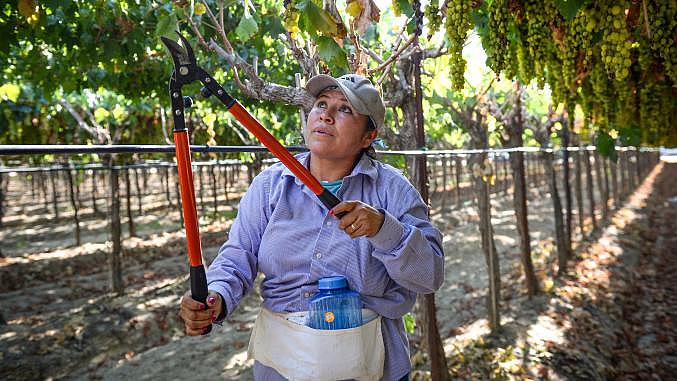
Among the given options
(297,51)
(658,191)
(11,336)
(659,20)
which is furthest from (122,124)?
(658,191)

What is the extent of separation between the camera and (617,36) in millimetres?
1340

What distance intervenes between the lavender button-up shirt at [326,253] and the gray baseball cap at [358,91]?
0.17m

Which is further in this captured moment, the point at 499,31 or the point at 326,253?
the point at 326,253

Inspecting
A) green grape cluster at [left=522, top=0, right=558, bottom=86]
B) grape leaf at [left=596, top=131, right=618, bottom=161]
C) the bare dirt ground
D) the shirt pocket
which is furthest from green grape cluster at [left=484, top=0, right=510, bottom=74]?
the bare dirt ground

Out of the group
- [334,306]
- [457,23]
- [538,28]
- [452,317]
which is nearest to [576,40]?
[538,28]

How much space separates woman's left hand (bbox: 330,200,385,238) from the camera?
1.41 metres

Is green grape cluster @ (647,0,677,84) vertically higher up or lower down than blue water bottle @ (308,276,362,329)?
higher up

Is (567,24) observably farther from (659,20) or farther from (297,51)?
(297,51)

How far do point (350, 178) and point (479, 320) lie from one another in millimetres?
4562

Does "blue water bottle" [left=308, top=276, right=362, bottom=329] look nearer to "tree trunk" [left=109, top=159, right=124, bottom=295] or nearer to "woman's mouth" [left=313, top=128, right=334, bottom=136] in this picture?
"woman's mouth" [left=313, top=128, right=334, bottom=136]

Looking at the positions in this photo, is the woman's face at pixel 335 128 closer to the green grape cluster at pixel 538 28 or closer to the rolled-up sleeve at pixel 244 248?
the rolled-up sleeve at pixel 244 248

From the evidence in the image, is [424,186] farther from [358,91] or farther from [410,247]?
[410,247]

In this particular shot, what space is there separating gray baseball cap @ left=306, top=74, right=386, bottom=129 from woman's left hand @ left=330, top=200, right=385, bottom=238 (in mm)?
471

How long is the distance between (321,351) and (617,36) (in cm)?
117
